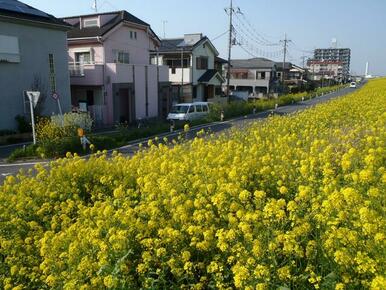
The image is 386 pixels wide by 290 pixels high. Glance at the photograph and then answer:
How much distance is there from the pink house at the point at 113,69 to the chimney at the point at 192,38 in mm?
10226

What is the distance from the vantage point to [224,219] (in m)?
4.35

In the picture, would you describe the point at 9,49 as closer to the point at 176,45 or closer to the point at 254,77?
the point at 176,45

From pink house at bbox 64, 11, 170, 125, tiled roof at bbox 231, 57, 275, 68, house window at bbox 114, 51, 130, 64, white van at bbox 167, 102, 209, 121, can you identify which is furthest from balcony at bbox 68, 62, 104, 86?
tiled roof at bbox 231, 57, 275, 68

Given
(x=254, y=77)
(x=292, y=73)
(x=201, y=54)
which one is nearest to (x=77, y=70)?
(x=201, y=54)

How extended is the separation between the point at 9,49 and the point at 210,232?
19.3m

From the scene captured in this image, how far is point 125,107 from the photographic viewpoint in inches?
1097

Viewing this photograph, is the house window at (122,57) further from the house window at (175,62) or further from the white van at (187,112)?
the house window at (175,62)

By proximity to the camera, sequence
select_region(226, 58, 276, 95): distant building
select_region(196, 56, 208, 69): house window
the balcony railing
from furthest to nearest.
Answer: select_region(226, 58, 276, 95): distant building < select_region(196, 56, 208, 69): house window < the balcony railing

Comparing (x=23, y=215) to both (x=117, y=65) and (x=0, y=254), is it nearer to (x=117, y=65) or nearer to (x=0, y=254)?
(x=0, y=254)

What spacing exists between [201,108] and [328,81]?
8676 centimetres

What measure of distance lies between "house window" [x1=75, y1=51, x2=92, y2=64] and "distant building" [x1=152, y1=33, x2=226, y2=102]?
990cm

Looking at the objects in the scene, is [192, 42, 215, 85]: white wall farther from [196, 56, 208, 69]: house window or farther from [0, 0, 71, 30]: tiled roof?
[0, 0, 71, 30]: tiled roof

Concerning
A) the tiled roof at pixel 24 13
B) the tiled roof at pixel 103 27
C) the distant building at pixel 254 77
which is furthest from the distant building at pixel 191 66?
the distant building at pixel 254 77

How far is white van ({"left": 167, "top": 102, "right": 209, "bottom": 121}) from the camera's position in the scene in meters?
25.0
